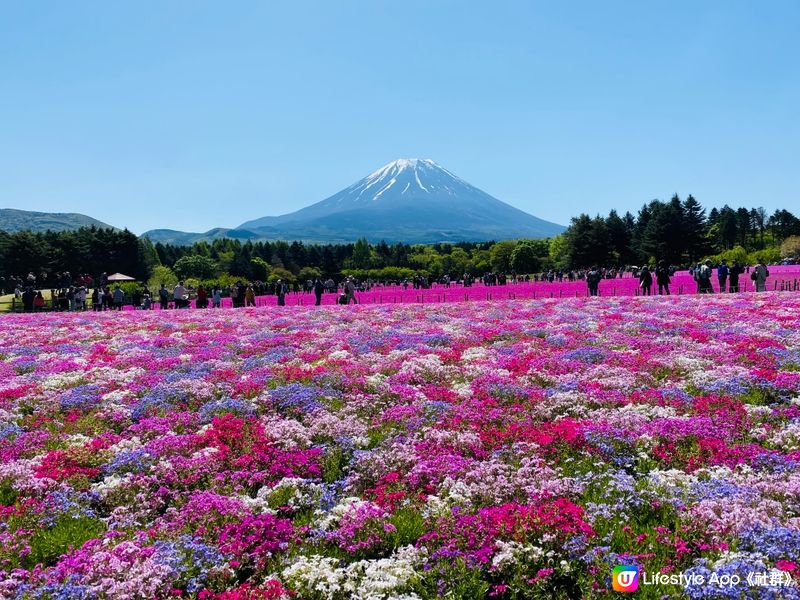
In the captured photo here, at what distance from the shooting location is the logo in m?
5.09

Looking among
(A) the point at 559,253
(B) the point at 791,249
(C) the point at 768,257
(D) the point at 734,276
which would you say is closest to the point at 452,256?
(A) the point at 559,253

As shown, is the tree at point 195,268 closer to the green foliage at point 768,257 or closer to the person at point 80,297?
the person at point 80,297

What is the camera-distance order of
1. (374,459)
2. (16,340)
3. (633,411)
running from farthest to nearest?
(16,340) → (633,411) → (374,459)

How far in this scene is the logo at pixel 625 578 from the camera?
5086mm

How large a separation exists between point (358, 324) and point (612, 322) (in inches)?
417

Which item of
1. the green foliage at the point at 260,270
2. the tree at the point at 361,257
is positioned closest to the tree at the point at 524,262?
the tree at the point at 361,257

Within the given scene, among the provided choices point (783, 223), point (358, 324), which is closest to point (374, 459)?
point (358, 324)

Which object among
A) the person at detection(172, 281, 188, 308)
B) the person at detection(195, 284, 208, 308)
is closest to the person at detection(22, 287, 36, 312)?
the person at detection(172, 281, 188, 308)

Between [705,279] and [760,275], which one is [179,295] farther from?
[760,275]

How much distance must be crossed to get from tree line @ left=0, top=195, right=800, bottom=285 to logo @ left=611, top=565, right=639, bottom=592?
340ft

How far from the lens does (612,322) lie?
67.8 ft

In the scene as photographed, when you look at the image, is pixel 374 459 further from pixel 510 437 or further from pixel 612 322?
pixel 612 322

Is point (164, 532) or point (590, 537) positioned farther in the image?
point (164, 532)

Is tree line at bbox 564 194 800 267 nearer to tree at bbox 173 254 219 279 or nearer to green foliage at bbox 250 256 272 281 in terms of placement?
green foliage at bbox 250 256 272 281
